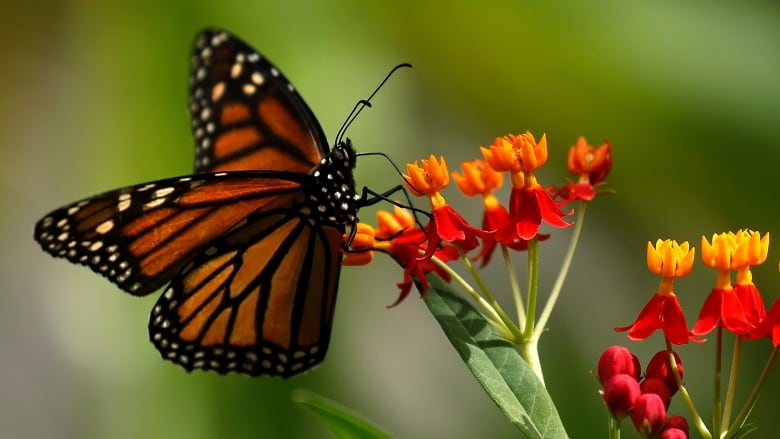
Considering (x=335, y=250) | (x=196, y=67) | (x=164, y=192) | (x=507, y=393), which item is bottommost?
(x=507, y=393)

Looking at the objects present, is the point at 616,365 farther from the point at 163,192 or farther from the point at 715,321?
the point at 163,192

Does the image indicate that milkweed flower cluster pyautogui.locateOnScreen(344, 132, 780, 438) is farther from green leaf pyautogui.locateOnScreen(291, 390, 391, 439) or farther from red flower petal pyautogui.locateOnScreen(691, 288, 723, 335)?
green leaf pyautogui.locateOnScreen(291, 390, 391, 439)

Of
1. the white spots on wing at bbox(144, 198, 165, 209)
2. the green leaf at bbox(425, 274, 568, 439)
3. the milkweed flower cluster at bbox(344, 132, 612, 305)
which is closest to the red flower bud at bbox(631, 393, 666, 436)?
the green leaf at bbox(425, 274, 568, 439)

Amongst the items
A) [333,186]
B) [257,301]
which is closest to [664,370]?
[333,186]

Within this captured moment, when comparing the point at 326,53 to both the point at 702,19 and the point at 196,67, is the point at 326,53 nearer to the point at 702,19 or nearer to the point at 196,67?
the point at 196,67

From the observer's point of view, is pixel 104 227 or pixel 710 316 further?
pixel 104 227

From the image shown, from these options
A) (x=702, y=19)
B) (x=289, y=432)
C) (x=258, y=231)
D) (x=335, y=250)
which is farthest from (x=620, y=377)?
(x=702, y=19)
